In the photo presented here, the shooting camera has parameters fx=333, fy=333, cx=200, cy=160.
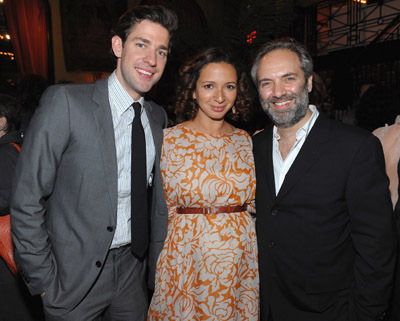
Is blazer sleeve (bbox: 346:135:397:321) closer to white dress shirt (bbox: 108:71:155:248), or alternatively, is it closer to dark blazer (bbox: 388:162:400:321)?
dark blazer (bbox: 388:162:400:321)

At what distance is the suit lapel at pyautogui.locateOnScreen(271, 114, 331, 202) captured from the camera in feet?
5.30

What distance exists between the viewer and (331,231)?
5.29ft

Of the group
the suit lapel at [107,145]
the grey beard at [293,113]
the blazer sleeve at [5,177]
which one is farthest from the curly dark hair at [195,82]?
the blazer sleeve at [5,177]

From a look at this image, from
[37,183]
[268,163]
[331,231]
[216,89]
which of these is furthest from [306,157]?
[37,183]

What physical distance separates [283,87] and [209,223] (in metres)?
0.86

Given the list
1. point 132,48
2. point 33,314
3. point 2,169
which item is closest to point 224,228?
point 132,48

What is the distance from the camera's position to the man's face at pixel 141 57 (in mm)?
1702

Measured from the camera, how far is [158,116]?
2.10 meters

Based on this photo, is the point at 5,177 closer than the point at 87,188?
No

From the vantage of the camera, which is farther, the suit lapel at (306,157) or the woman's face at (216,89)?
the woman's face at (216,89)

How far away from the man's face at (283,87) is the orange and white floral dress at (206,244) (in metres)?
0.35

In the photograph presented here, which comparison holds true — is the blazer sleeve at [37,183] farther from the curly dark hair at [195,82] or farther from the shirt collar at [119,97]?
the curly dark hair at [195,82]

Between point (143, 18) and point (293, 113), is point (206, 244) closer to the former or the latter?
point (293, 113)

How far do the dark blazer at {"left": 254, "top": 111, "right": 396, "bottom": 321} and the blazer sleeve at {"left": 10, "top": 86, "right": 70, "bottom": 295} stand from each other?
1062 millimetres
